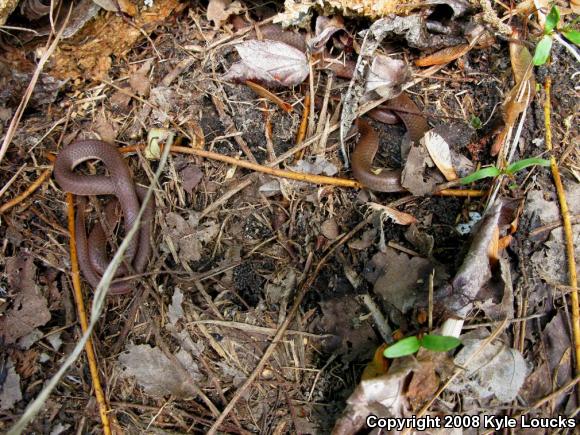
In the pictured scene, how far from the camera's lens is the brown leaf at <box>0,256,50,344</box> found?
293 centimetres

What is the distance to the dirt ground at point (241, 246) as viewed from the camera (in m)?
2.61

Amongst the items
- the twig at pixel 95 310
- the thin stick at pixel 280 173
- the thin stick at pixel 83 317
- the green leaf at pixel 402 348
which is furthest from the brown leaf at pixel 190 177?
the green leaf at pixel 402 348

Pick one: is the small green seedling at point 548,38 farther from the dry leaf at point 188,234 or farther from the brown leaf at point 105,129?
the brown leaf at point 105,129

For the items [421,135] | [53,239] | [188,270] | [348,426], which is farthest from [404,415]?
[53,239]

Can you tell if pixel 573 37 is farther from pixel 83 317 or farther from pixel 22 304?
pixel 22 304

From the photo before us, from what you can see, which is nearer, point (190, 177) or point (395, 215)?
point (395, 215)

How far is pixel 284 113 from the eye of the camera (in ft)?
10.5

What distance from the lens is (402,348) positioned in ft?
7.35

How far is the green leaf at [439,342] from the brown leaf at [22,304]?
2.41 m

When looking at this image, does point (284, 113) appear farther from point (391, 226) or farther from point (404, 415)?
point (404, 415)

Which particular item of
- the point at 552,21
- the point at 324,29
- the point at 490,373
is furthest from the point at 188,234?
the point at 552,21

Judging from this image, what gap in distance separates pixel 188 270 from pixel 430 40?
2316mm

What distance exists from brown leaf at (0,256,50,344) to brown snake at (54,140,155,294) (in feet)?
1.08

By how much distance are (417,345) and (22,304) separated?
2554 mm
